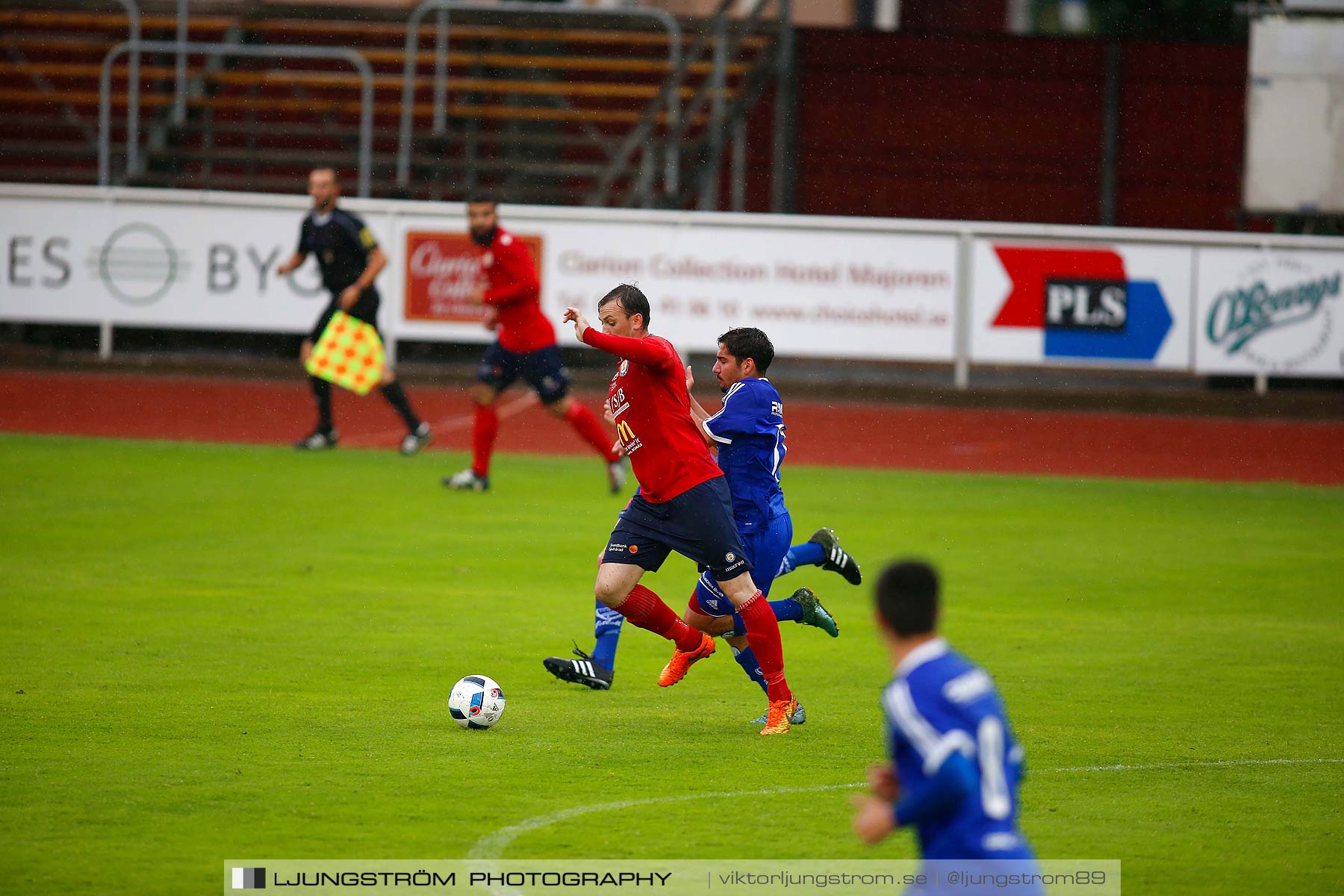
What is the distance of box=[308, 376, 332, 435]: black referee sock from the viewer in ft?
52.6

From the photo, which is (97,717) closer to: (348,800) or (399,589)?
(348,800)

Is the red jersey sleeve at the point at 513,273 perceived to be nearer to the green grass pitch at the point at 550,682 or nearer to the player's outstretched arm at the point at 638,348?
the green grass pitch at the point at 550,682

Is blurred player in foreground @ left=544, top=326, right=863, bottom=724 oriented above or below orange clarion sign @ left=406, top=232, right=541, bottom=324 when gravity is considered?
below

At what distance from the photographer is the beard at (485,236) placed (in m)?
14.0

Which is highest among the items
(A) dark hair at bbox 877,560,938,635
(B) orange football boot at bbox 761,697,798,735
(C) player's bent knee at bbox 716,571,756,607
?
(A) dark hair at bbox 877,560,938,635

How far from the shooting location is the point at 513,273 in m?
14.0

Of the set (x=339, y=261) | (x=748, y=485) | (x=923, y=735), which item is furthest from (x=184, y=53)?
(x=923, y=735)

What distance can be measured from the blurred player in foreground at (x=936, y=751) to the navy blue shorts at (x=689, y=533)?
130 inches

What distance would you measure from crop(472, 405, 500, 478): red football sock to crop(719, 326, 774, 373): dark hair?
664 cm

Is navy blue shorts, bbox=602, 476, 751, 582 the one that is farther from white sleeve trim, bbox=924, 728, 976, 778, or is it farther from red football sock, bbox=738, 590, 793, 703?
white sleeve trim, bbox=924, 728, 976, 778

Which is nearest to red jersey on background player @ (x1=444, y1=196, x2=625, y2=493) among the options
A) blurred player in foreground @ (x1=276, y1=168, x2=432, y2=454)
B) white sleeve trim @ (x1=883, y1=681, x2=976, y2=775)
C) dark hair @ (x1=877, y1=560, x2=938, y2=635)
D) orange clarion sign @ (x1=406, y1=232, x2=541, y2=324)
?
blurred player in foreground @ (x1=276, y1=168, x2=432, y2=454)

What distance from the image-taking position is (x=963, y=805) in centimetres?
399

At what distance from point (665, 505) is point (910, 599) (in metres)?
3.55

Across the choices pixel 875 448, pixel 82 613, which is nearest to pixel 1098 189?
pixel 875 448
